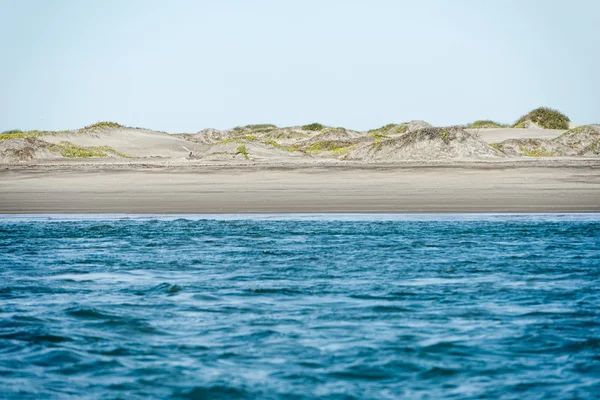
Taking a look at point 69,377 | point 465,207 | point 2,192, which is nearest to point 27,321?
point 69,377

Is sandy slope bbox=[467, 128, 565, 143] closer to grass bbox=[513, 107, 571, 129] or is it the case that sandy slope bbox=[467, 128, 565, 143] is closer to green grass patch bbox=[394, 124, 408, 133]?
grass bbox=[513, 107, 571, 129]

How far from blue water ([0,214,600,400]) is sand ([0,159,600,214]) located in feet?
21.9

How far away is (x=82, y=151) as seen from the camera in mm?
49375

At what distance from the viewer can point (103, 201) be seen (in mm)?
25375

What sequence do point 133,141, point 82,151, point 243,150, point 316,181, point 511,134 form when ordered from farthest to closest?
point 133,141 → point 511,134 → point 82,151 → point 243,150 → point 316,181

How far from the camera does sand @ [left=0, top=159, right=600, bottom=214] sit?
75.7 feet

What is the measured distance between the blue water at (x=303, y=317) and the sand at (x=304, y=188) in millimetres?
6668

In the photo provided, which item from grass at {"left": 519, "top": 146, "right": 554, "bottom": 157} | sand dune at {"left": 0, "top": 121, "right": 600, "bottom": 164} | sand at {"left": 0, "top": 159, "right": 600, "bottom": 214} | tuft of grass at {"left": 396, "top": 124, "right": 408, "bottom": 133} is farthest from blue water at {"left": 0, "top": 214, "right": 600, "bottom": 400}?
tuft of grass at {"left": 396, "top": 124, "right": 408, "bottom": 133}

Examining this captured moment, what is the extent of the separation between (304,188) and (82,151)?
24.8 m

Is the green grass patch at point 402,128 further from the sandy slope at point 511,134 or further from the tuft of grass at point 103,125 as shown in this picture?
the tuft of grass at point 103,125

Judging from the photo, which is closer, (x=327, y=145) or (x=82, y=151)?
(x=82, y=151)

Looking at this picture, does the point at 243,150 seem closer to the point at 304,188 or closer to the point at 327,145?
the point at 327,145

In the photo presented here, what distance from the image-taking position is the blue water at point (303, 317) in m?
6.96

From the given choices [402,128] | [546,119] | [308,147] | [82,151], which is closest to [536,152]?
[308,147]
